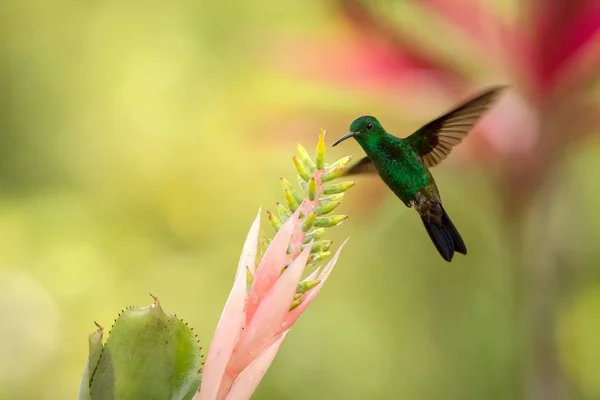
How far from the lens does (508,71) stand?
101cm

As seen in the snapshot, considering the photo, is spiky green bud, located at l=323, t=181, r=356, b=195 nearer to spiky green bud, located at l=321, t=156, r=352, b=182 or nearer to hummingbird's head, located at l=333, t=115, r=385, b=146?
spiky green bud, located at l=321, t=156, r=352, b=182

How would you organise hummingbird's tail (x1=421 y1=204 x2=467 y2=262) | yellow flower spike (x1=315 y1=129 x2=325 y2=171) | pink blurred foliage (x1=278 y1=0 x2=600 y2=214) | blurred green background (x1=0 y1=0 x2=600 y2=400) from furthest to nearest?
blurred green background (x1=0 y1=0 x2=600 y2=400)
pink blurred foliage (x1=278 y1=0 x2=600 y2=214)
hummingbird's tail (x1=421 y1=204 x2=467 y2=262)
yellow flower spike (x1=315 y1=129 x2=325 y2=171)

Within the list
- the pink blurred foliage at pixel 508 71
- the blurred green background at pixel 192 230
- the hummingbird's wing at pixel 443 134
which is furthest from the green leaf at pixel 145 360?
the blurred green background at pixel 192 230

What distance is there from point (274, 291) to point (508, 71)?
0.84 m

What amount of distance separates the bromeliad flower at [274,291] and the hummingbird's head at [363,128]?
0.38 feet

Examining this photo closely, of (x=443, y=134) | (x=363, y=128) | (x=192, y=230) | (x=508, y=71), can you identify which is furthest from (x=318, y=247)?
(x=192, y=230)

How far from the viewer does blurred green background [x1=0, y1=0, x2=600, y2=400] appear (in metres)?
1.89

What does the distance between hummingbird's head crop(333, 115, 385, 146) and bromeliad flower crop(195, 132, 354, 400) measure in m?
0.12

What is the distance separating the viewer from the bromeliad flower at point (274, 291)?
→ 22 cm

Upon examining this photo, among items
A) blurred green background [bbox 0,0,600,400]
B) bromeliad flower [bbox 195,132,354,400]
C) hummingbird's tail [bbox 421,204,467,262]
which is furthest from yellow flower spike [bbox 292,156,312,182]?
blurred green background [bbox 0,0,600,400]

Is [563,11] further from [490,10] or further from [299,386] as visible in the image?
[299,386]

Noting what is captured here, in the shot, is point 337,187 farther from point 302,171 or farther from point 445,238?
point 445,238

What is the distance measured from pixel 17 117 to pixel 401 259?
1.06 meters

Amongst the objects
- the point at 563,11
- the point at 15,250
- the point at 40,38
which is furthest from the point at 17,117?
the point at 563,11
